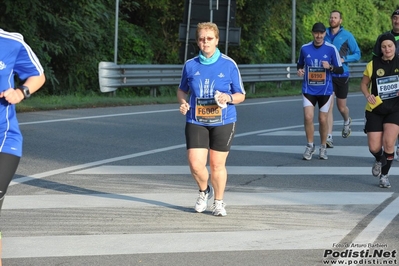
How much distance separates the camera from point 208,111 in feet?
27.1

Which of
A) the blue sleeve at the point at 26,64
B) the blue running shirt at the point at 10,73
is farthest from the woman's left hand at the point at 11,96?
the blue sleeve at the point at 26,64

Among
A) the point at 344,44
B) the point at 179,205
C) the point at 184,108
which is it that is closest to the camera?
the point at 184,108

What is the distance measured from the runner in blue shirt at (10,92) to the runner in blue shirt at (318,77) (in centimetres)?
701

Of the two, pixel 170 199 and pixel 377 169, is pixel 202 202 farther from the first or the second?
pixel 377 169

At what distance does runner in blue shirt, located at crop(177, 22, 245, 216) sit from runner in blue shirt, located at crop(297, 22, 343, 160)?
4.11 meters

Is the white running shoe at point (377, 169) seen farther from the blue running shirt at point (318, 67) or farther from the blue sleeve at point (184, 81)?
the blue sleeve at point (184, 81)

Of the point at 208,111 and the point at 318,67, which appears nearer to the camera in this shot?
the point at 208,111

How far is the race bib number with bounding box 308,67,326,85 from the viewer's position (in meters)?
12.5

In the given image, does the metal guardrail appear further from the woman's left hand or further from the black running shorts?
the woman's left hand

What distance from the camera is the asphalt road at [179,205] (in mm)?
6750

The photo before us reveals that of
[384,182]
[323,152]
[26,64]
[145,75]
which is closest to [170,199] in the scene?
[384,182]

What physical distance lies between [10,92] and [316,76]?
7506 millimetres

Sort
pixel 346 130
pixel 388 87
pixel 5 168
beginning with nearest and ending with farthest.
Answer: pixel 5 168 < pixel 388 87 < pixel 346 130

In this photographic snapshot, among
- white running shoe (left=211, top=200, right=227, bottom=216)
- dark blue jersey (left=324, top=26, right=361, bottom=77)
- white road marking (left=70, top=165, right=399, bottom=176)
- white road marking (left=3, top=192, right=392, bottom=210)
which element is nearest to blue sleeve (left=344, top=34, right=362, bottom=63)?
dark blue jersey (left=324, top=26, right=361, bottom=77)
